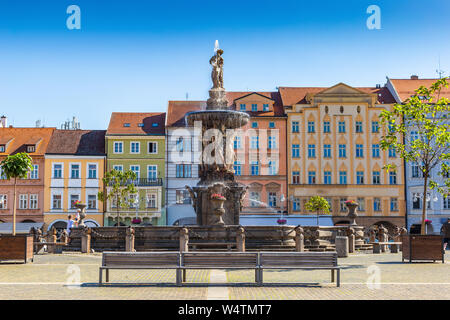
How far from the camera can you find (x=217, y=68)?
28422mm

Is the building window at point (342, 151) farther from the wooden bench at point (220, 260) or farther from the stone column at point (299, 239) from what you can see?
the wooden bench at point (220, 260)

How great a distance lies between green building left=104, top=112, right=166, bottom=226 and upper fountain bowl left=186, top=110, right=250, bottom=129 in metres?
29.1

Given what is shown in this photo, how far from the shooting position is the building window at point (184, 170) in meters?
57.2

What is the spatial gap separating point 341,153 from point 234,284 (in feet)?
148

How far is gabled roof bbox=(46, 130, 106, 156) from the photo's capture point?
5722cm

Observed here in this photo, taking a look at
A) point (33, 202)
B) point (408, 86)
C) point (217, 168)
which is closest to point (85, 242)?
point (217, 168)

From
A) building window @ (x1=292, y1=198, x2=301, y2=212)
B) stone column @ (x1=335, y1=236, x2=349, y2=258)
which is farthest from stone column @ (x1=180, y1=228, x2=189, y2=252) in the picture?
building window @ (x1=292, y1=198, x2=301, y2=212)

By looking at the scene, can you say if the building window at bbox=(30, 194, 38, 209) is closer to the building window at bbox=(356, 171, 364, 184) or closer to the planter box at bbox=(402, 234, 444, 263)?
the building window at bbox=(356, 171, 364, 184)

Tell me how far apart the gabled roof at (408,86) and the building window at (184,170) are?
20161 millimetres

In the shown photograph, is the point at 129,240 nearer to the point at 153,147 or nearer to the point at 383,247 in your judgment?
the point at 383,247

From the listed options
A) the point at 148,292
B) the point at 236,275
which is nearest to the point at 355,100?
the point at 236,275

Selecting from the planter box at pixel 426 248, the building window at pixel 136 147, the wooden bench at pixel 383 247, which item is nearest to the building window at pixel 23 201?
the building window at pixel 136 147
